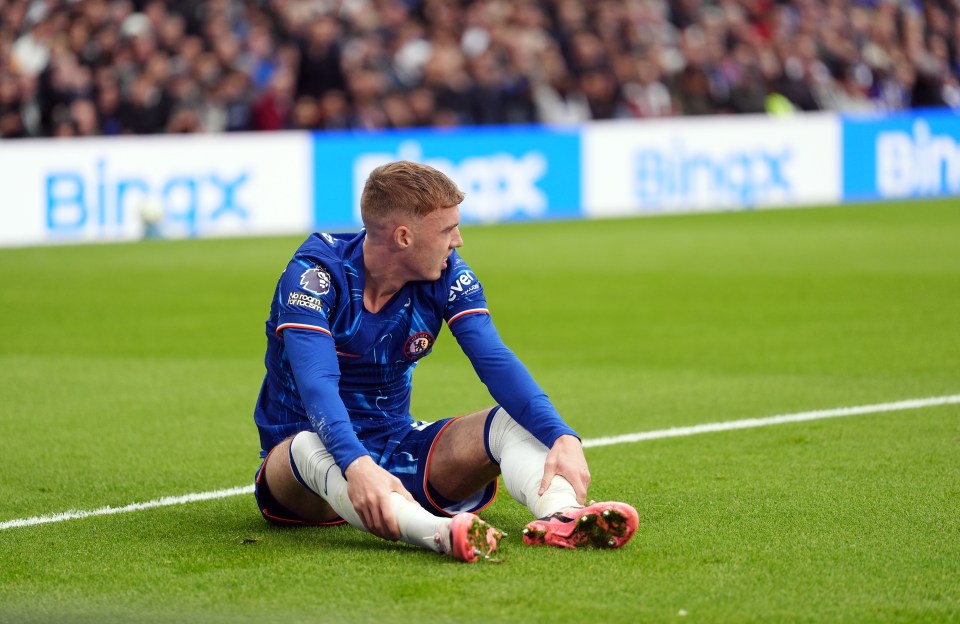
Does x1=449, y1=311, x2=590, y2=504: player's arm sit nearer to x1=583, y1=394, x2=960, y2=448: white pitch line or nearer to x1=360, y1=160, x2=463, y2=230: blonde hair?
x1=360, y1=160, x2=463, y2=230: blonde hair

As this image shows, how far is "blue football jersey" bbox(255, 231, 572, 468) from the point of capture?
4.94m

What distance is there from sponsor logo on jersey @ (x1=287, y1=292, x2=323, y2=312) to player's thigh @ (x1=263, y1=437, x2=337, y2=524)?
46 centimetres

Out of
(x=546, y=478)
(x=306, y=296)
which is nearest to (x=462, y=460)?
(x=546, y=478)

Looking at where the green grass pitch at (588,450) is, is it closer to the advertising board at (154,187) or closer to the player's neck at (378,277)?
the player's neck at (378,277)

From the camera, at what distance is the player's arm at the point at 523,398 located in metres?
4.87

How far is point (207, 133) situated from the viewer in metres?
20.6

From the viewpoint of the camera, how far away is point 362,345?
5.20 m

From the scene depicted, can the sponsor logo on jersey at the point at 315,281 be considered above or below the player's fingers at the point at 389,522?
above

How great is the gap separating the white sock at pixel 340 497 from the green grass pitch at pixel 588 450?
4.2 inches

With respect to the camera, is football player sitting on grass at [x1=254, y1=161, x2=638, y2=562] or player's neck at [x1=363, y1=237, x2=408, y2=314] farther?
player's neck at [x1=363, y1=237, x2=408, y2=314]

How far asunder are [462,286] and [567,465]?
0.74m

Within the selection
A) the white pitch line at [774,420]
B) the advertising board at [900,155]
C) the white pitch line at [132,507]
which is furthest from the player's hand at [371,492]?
the advertising board at [900,155]

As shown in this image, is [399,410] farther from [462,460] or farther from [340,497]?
[340,497]

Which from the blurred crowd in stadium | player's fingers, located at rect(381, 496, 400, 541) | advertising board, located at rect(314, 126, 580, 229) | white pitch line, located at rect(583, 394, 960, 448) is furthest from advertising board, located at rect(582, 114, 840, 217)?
player's fingers, located at rect(381, 496, 400, 541)
